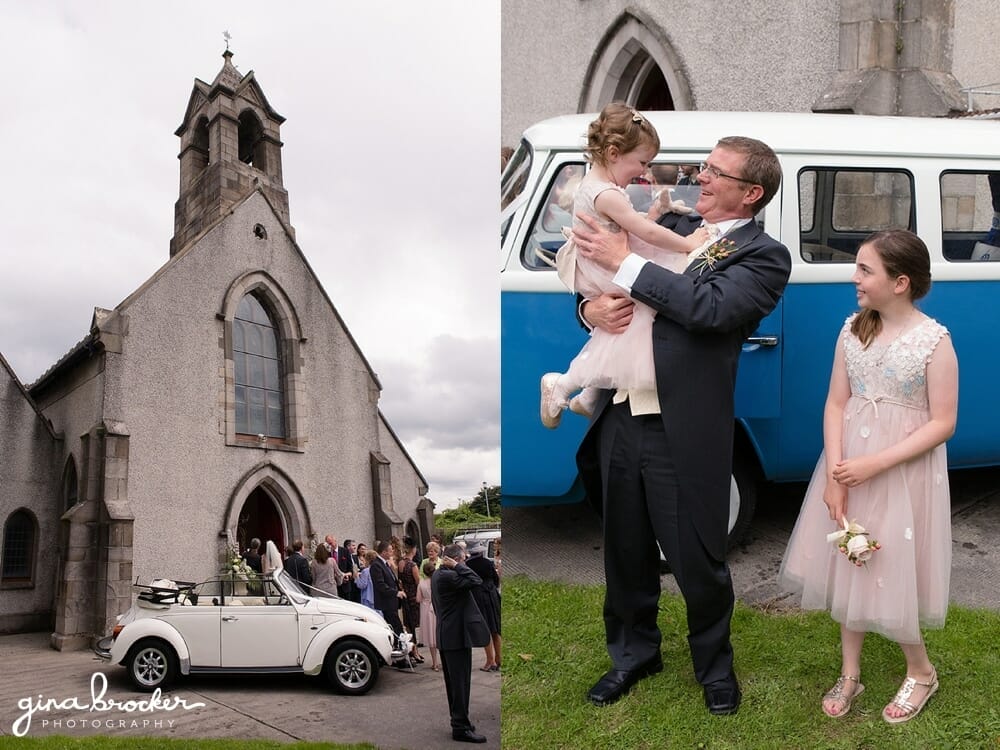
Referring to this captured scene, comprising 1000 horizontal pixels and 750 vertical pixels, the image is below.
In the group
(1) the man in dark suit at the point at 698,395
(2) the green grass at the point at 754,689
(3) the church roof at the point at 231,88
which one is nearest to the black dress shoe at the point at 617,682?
(2) the green grass at the point at 754,689

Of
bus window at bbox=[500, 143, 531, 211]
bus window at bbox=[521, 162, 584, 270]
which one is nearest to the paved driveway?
bus window at bbox=[521, 162, 584, 270]

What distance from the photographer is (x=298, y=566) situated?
2854mm

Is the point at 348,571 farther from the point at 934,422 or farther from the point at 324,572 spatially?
the point at 934,422

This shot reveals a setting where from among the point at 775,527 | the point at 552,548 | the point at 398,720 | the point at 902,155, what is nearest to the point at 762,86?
the point at 902,155

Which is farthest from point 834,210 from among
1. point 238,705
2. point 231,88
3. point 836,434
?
point 238,705

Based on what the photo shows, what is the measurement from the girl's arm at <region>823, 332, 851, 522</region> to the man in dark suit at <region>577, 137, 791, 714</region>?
1.19ft

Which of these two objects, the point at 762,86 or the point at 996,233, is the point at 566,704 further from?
the point at 762,86

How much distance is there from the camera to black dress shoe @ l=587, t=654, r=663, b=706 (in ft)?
8.17

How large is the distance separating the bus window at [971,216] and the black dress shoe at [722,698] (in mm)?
1843

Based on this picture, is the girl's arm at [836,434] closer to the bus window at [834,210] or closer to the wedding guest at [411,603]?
the bus window at [834,210]

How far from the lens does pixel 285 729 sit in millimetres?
2842

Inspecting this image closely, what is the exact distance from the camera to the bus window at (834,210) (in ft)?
9.95

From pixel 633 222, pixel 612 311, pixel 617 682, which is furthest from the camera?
pixel 617 682

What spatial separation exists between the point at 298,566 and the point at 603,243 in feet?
4.98
